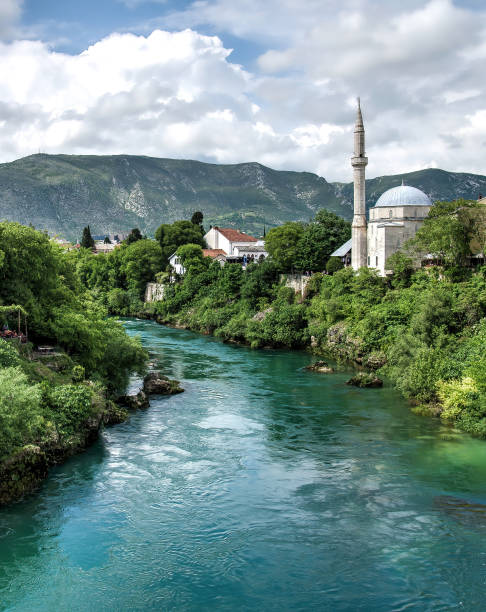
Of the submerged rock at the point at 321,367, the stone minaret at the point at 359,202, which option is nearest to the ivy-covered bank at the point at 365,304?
the stone minaret at the point at 359,202

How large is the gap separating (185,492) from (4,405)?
664 cm

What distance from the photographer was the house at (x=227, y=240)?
3654 inches

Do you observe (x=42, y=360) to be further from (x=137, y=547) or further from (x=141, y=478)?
(x=137, y=547)

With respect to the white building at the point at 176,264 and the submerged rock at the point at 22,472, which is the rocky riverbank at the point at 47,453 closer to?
the submerged rock at the point at 22,472

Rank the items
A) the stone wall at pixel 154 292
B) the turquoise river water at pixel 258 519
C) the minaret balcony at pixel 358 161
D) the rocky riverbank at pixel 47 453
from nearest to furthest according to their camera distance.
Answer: the turquoise river water at pixel 258 519, the rocky riverbank at pixel 47 453, the minaret balcony at pixel 358 161, the stone wall at pixel 154 292

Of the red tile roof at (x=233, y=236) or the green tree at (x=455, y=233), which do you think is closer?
the green tree at (x=455, y=233)

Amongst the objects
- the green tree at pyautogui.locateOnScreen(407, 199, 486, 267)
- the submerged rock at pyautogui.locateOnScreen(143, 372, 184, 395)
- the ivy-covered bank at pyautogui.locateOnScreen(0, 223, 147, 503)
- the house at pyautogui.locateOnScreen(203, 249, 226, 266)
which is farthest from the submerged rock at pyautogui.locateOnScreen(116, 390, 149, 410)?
the house at pyautogui.locateOnScreen(203, 249, 226, 266)

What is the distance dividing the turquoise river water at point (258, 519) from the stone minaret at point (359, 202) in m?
28.2

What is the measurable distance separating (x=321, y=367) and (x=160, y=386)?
479 inches

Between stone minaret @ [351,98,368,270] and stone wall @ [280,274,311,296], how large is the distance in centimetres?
576

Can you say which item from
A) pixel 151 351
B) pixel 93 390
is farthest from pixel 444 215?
pixel 93 390

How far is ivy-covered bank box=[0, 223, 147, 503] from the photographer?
20.6 metres

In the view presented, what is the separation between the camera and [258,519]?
19234 mm

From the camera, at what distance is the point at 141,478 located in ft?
73.0
